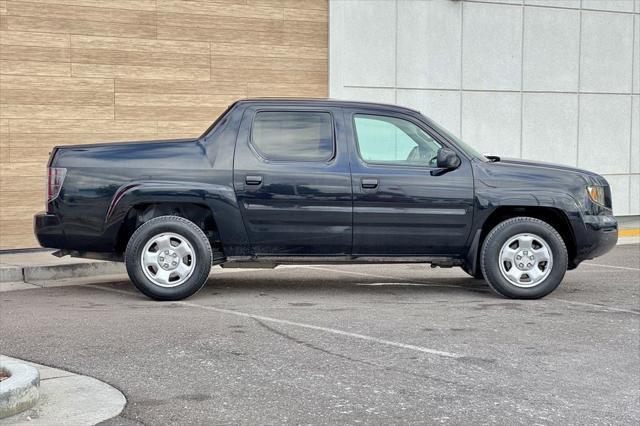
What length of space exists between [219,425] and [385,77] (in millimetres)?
11203

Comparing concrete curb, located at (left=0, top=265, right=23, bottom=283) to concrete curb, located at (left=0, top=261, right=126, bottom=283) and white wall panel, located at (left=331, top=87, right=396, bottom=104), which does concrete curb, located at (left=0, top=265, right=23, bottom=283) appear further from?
white wall panel, located at (left=331, top=87, right=396, bottom=104)

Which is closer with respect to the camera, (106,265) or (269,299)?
(269,299)

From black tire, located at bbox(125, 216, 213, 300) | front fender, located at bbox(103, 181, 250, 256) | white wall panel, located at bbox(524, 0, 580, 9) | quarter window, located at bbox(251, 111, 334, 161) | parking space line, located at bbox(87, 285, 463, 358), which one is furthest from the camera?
white wall panel, located at bbox(524, 0, 580, 9)

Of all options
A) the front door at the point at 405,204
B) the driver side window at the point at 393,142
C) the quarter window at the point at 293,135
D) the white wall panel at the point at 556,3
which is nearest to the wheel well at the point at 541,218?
the front door at the point at 405,204

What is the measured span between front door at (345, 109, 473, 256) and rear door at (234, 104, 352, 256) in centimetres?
13

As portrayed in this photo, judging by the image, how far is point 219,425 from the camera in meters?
5.27

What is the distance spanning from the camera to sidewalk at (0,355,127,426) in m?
5.31

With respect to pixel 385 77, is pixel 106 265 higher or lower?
lower

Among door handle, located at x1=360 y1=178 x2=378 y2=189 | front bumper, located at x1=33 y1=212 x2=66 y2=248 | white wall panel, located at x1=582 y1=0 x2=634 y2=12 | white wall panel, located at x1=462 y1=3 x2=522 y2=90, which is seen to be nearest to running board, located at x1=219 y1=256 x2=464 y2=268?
door handle, located at x1=360 y1=178 x2=378 y2=189

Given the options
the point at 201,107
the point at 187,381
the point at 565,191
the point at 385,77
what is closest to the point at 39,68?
the point at 201,107

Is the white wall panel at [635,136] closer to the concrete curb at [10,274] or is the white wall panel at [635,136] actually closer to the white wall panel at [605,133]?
the white wall panel at [605,133]

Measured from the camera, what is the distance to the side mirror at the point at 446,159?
9305mm

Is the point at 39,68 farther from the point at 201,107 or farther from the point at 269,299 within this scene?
the point at 269,299

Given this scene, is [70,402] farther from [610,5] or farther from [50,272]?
[610,5]
